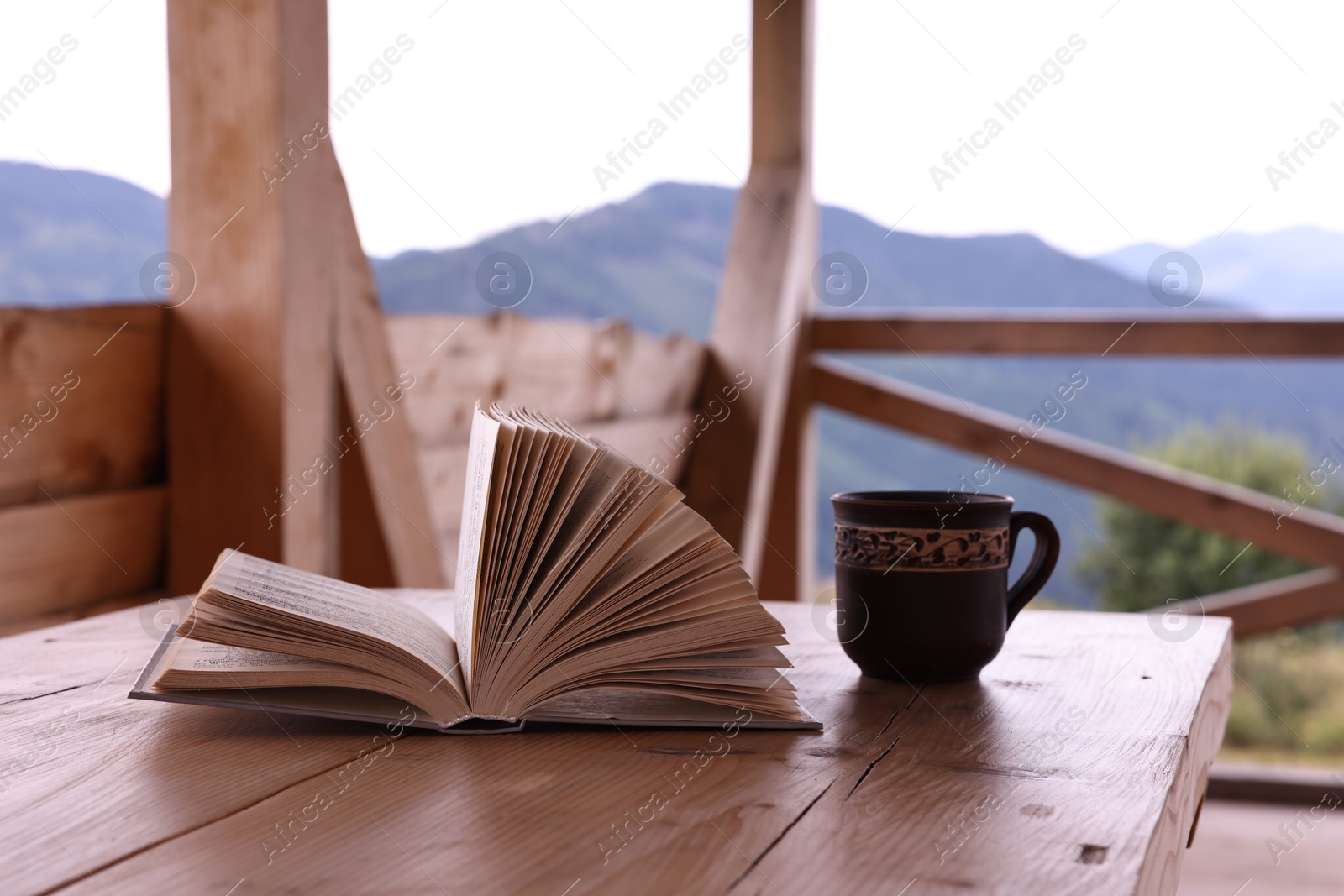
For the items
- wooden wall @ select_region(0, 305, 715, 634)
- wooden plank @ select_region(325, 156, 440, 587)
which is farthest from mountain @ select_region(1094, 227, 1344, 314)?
wooden plank @ select_region(325, 156, 440, 587)

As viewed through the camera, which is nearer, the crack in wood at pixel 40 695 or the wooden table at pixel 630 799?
the wooden table at pixel 630 799

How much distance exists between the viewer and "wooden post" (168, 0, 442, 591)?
1195mm

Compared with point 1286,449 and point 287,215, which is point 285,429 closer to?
point 287,215

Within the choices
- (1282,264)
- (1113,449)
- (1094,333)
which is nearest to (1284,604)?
(1113,449)

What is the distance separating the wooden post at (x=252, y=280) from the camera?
3.92ft

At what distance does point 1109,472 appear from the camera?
2.15m

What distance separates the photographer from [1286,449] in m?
6.32

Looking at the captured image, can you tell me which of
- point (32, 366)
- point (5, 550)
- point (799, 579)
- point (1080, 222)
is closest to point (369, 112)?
point (32, 366)

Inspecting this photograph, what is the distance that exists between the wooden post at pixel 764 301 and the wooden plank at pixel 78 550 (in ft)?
3.65

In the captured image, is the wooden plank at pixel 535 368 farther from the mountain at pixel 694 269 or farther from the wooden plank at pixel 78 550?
the mountain at pixel 694 269

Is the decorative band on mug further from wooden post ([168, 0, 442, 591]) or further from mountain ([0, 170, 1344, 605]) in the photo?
mountain ([0, 170, 1344, 605])

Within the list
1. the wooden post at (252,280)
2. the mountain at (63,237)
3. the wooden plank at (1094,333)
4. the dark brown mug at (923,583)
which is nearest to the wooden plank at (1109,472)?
the wooden plank at (1094,333)

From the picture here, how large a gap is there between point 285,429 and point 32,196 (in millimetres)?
924

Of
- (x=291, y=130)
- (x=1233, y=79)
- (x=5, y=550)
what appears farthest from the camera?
(x=1233, y=79)
